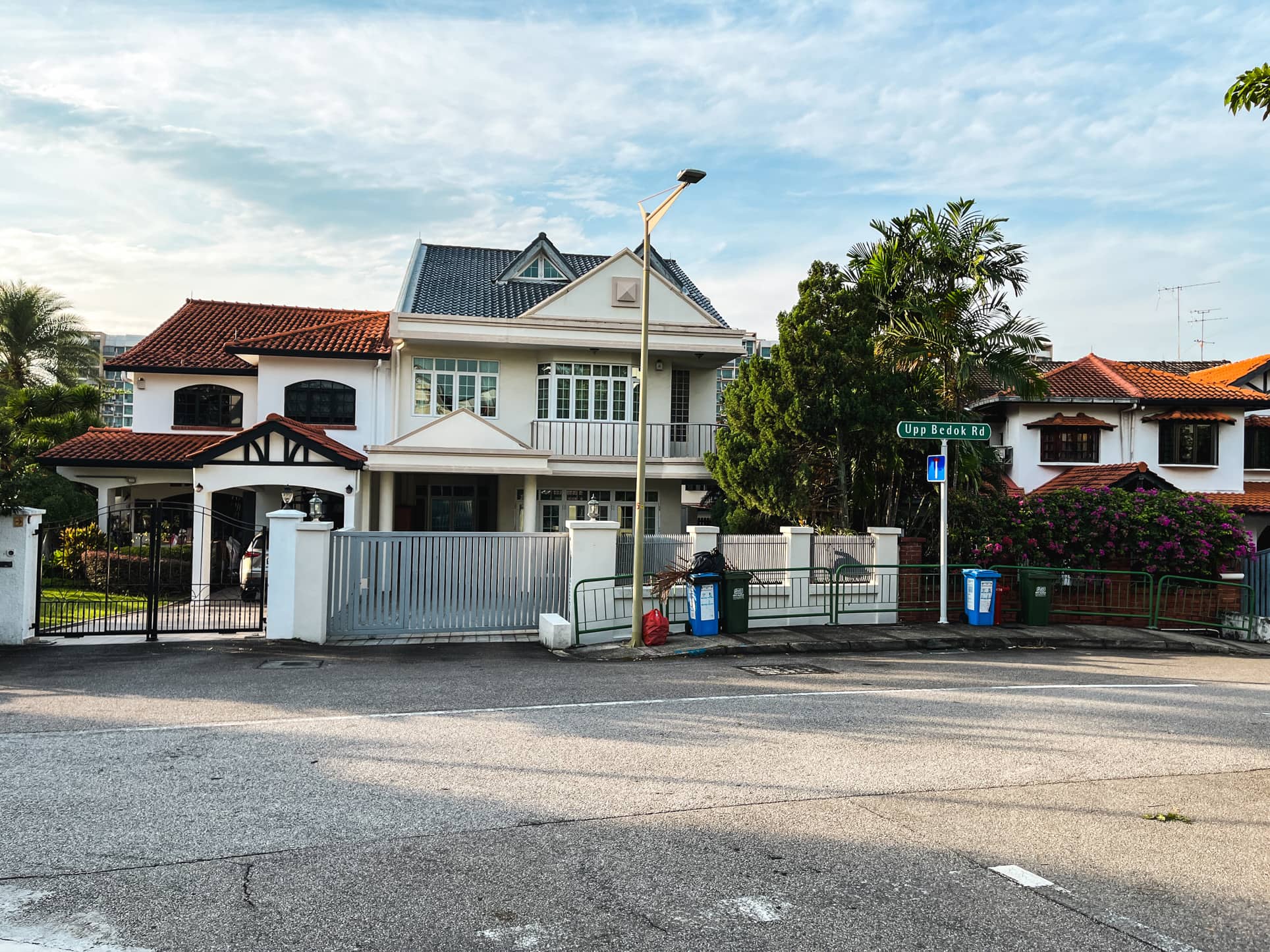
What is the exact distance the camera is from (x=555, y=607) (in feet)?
52.2

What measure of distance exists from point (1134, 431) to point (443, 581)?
1076 inches

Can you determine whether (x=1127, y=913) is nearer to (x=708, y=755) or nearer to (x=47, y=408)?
(x=708, y=755)

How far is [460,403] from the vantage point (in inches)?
1001

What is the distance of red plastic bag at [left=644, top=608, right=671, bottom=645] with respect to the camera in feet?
47.5

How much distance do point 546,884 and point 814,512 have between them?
49.0 feet

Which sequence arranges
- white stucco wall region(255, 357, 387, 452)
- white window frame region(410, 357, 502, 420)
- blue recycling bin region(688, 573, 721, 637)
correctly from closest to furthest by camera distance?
blue recycling bin region(688, 573, 721, 637) → white stucco wall region(255, 357, 387, 452) → white window frame region(410, 357, 502, 420)

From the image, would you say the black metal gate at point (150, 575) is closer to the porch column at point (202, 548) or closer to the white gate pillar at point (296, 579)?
the porch column at point (202, 548)

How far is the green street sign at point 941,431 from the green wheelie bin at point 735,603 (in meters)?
3.82

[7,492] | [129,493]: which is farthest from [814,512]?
[129,493]

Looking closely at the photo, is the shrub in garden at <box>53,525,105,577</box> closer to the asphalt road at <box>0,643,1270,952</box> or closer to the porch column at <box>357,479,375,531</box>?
the porch column at <box>357,479,375,531</box>

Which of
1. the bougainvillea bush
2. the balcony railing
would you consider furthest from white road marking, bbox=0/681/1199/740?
the balcony railing

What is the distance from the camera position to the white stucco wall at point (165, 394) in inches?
997

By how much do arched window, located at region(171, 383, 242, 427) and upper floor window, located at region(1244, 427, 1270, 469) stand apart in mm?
34748

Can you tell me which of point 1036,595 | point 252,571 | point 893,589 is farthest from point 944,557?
point 252,571
